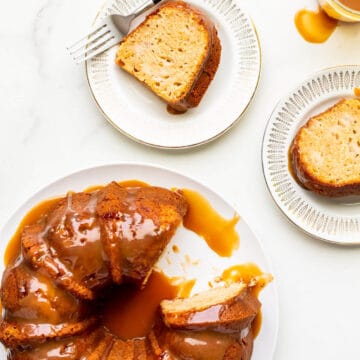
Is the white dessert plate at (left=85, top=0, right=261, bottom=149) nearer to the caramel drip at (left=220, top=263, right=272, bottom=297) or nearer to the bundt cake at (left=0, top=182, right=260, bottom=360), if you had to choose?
the bundt cake at (left=0, top=182, right=260, bottom=360)

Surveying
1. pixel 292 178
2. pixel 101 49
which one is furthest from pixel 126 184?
pixel 292 178

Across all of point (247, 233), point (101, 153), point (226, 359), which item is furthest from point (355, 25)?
point (226, 359)

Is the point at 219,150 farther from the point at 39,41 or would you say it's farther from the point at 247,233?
the point at 39,41

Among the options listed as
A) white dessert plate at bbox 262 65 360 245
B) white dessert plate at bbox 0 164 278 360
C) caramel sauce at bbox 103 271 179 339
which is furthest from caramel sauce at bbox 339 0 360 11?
caramel sauce at bbox 103 271 179 339

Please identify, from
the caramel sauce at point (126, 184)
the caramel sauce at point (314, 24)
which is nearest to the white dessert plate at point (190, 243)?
the caramel sauce at point (126, 184)

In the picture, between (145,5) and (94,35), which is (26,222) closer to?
(94,35)

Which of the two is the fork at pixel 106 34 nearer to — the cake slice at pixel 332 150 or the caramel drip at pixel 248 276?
the cake slice at pixel 332 150
